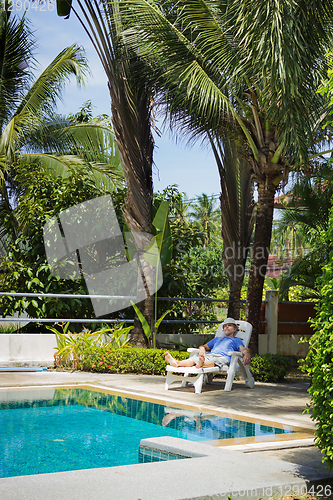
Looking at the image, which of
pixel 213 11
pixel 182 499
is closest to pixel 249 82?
pixel 213 11

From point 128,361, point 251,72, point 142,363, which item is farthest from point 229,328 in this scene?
point 251,72

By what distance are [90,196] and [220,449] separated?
8804 mm

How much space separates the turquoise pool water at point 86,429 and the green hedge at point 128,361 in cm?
218

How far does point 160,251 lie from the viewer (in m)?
10.3

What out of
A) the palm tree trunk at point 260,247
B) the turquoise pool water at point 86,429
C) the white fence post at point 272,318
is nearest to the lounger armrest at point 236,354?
the turquoise pool water at point 86,429

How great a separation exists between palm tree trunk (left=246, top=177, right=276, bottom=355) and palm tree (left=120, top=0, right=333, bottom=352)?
0.02 meters

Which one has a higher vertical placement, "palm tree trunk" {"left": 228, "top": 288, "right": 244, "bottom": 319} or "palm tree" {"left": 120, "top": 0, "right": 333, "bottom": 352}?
"palm tree" {"left": 120, "top": 0, "right": 333, "bottom": 352}

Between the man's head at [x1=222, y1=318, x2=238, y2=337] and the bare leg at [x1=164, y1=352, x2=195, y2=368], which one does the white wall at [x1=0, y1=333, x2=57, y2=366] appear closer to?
the bare leg at [x1=164, y1=352, x2=195, y2=368]

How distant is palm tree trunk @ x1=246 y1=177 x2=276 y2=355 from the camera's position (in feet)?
Result: 32.1

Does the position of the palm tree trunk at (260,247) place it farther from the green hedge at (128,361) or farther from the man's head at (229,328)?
the green hedge at (128,361)

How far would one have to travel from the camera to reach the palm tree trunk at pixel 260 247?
32.1 feet

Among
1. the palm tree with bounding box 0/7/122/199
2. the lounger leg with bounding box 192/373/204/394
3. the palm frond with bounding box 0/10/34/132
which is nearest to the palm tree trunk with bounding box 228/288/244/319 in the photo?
the lounger leg with bounding box 192/373/204/394

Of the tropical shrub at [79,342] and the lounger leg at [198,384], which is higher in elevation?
the tropical shrub at [79,342]

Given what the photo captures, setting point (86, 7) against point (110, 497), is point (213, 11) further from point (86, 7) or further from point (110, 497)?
point (110, 497)
